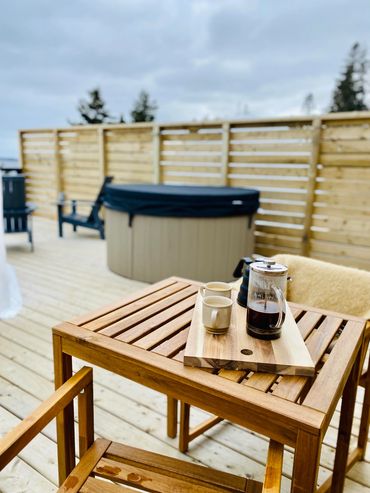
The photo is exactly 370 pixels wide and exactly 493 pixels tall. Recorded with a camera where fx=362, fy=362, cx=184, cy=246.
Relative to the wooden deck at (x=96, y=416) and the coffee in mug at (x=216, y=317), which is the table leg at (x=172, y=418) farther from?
the coffee in mug at (x=216, y=317)

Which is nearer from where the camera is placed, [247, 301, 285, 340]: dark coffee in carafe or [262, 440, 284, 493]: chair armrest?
[262, 440, 284, 493]: chair armrest

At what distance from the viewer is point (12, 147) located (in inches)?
299

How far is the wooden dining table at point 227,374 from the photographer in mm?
711

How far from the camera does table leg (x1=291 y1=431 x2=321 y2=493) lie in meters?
0.68

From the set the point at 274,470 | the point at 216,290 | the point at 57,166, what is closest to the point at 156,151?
the point at 57,166

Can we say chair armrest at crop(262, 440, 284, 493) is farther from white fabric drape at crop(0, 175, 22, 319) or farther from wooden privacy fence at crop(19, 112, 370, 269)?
wooden privacy fence at crop(19, 112, 370, 269)

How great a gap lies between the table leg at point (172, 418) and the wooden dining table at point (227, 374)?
20.4 inches

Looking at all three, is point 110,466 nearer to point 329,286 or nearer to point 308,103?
point 329,286

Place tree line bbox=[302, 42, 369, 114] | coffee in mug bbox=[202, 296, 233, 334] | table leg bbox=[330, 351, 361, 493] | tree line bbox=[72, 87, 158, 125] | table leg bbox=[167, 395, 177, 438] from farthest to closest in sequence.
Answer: tree line bbox=[72, 87, 158, 125] → tree line bbox=[302, 42, 369, 114] → table leg bbox=[167, 395, 177, 438] → table leg bbox=[330, 351, 361, 493] → coffee in mug bbox=[202, 296, 233, 334]

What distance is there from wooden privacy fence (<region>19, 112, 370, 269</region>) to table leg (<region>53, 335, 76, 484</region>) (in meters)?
3.66

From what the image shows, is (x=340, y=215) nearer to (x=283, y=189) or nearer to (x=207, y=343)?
(x=283, y=189)

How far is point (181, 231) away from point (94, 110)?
77.2ft

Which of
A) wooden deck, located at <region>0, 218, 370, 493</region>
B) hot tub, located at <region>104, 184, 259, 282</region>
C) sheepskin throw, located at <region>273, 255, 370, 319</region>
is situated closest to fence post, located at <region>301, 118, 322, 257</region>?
hot tub, located at <region>104, 184, 259, 282</region>

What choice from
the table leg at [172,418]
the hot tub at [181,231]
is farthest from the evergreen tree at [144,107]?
the table leg at [172,418]
